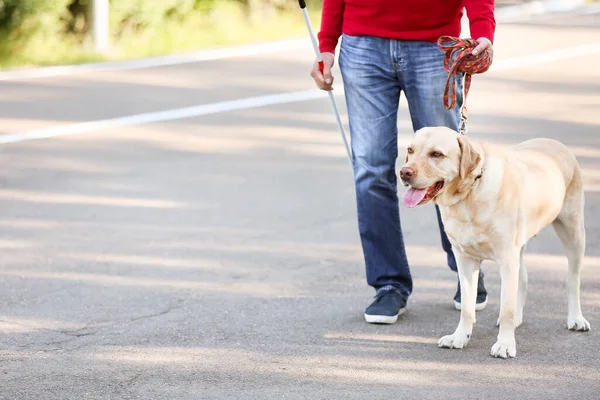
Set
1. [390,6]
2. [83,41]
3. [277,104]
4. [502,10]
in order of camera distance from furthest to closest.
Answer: [502,10] → [83,41] → [277,104] → [390,6]

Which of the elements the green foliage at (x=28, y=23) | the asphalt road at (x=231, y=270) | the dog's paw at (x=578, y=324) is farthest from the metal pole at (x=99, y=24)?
the dog's paw at (x=578, y=324)

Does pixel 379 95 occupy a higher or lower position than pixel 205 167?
higher

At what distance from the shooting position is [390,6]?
5383 millimetres

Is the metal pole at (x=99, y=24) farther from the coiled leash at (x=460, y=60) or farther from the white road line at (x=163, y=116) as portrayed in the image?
the coiled leash at (x=460, y=60)

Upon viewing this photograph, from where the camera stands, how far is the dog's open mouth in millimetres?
4766

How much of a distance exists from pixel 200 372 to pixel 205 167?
4575 mm

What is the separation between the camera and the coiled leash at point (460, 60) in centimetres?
516

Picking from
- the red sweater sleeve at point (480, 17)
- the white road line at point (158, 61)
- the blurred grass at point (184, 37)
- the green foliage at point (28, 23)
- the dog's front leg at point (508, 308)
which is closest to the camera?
the dog's front leg at point (508, 308)

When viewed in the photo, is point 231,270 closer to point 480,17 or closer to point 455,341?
point 455,341

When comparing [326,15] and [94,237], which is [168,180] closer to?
[94,237]

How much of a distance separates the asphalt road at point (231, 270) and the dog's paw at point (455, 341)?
5cm

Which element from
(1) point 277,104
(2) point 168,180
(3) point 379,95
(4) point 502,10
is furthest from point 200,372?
(4) point 502,10

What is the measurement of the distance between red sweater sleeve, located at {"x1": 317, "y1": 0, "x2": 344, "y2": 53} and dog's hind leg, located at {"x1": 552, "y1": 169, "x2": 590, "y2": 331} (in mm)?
1369

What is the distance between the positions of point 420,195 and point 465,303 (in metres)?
0.66
